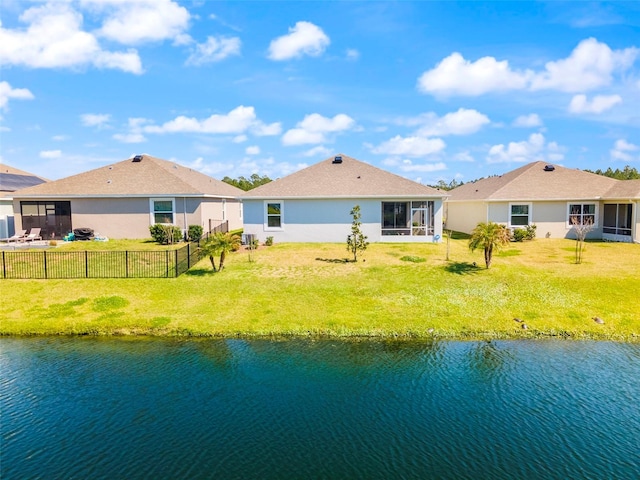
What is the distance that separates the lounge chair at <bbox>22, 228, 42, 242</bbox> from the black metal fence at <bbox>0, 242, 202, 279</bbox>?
15.9 ft

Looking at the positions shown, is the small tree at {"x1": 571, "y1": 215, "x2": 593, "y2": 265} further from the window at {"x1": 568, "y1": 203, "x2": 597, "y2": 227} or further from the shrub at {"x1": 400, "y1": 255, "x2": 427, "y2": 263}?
the shrub at {"x1": 400, "y1": 255, "x2": 427, "y2": 263}

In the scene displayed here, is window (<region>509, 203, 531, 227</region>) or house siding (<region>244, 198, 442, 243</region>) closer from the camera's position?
house siding (<region>244, 198, 442, 243</region>)

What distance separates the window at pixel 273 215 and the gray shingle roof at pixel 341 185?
725 mm

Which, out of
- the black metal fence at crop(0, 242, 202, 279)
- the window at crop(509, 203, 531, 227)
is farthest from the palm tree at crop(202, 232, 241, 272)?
the window at crop(509, 203, 531, 227)

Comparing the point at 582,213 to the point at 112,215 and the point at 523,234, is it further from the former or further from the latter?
the point at 112,215

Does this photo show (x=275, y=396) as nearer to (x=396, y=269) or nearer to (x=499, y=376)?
(x=499, y=376)

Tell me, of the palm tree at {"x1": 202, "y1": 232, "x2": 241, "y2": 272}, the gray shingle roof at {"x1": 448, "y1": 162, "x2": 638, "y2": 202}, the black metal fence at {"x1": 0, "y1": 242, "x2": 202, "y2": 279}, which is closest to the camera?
the palm tree at {"x1": 202, "y1": 232, "x2": 241, "y2": 272}

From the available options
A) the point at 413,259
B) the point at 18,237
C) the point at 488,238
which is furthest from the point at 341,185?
the point at 18,237

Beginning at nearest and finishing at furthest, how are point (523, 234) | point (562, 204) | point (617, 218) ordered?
point (523, 234) → point (617, 218) → point (562, 204)

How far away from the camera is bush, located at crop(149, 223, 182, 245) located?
94.3ft

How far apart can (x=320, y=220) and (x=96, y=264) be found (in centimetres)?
1398

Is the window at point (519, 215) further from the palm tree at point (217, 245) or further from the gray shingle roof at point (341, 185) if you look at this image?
the palm tree at point (217, 245)

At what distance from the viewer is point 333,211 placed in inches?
1176

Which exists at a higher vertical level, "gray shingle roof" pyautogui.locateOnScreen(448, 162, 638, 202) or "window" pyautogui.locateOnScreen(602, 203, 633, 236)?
"gray shingle roof" pyautogui.locateOnScreen(448, 162, 638, 202)
